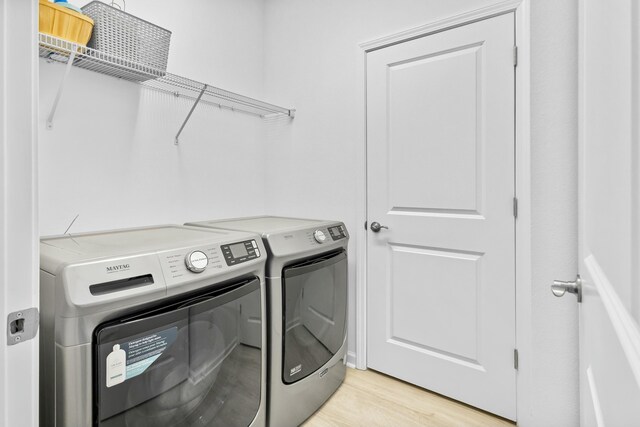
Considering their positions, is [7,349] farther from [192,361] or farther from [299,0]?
[299,0]

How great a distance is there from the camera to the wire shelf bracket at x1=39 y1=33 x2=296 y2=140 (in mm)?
1378

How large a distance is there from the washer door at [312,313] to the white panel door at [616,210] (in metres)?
1.17

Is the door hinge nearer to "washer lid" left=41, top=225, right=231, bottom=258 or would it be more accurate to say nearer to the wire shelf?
"washer lid" left=41, top=225, right=231, bottom=258

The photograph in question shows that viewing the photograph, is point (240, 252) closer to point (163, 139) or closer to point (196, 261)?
point (196, 261)

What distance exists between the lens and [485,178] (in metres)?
1.79

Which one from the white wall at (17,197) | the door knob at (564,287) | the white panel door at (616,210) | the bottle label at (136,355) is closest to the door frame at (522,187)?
the door knob at (564,287)

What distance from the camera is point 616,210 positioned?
1.47ft

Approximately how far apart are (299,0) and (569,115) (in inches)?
74.0

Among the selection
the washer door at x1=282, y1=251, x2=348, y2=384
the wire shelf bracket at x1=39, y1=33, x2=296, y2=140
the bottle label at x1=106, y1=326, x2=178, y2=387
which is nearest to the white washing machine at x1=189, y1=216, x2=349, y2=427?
the washer door at x1=282, y1=251, x2=348, y2=384

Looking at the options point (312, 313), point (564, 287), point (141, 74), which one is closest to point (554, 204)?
point (564, 287)

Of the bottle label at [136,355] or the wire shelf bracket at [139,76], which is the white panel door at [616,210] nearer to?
the bottle label at [136,355]

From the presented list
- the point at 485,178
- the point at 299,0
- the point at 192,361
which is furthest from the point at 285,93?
the point at 192,361

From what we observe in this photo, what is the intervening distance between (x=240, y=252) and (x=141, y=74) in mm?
1056

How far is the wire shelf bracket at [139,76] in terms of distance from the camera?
1.38 metres
